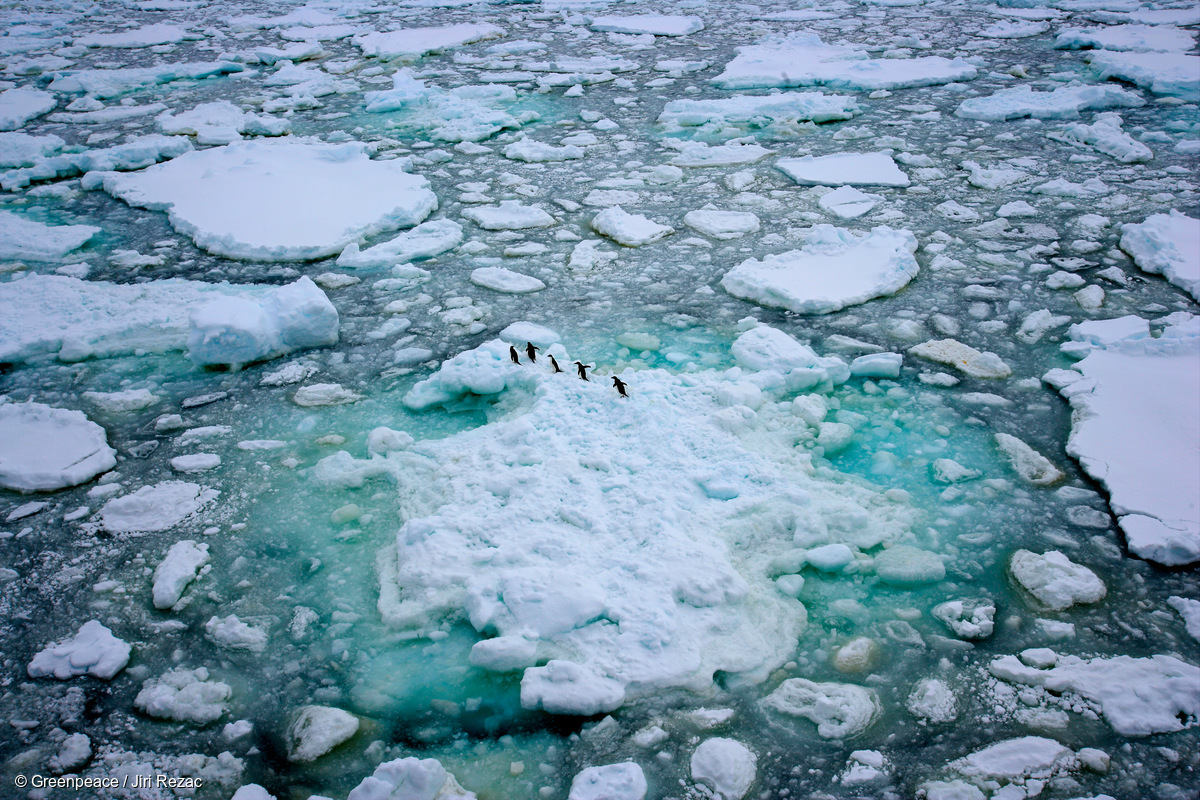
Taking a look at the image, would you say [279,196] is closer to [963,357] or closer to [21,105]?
[963,357]

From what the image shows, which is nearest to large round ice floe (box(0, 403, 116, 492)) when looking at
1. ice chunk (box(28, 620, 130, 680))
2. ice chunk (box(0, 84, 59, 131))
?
ice chunk (box(28, 620, 130, 680))

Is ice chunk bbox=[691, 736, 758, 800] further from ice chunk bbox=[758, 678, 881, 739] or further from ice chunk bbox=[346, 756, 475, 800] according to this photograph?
ice chunk bbox=[346, 756, 475, 800]

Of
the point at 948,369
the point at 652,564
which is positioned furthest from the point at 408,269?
the point at 948,369

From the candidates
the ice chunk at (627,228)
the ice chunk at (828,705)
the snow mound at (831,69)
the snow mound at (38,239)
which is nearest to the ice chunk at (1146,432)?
the ice chunk at (828,705)

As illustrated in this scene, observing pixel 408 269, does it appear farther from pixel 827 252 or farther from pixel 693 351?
pixel 827 252

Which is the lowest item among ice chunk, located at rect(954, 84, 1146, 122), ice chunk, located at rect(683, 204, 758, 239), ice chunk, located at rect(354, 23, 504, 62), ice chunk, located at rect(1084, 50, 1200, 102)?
ice chunk, located at rect(683, 204, 758, 239)
